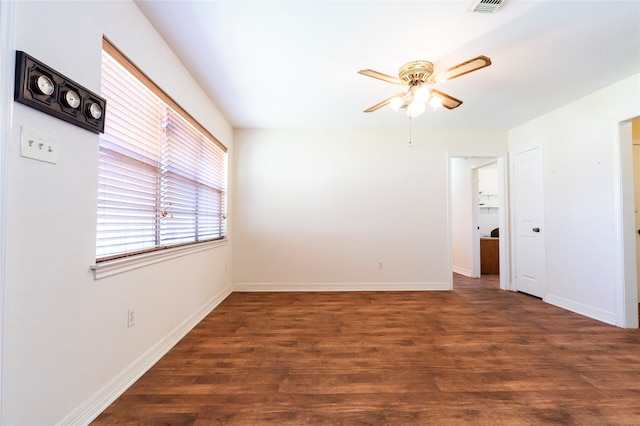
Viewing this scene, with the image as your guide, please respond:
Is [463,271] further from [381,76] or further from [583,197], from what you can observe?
[381,76]

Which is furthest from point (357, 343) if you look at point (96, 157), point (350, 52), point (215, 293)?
point (350, 52)

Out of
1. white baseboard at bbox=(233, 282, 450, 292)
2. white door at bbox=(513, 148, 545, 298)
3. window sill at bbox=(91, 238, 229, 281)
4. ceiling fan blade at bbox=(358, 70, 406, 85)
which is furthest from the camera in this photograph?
white baseboard at bbox=(233, 282, 450, 292)

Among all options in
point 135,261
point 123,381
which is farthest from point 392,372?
point 135,261

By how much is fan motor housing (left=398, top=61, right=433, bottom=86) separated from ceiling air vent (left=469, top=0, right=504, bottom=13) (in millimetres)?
489

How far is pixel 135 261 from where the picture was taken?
5.67ft

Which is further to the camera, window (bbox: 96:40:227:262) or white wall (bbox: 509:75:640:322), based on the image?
white wall (bbox: 509:75:640:322)

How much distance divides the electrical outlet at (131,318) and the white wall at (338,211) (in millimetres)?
2267

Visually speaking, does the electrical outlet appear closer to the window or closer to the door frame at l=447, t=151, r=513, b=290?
the window

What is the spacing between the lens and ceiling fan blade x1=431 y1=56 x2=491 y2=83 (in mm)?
1784

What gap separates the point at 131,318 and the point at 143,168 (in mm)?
1027

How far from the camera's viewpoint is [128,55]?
169 cm

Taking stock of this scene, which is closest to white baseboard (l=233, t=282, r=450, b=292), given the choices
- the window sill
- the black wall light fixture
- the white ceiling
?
the window sill

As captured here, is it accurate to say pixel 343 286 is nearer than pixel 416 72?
No

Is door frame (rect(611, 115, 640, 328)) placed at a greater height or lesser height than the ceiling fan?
lesser
